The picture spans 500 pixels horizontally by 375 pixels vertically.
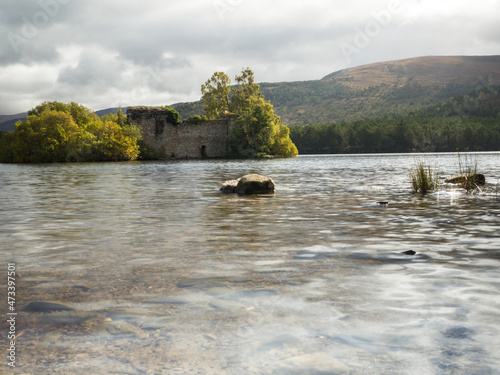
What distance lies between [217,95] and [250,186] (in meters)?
56.1

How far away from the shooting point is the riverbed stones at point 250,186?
45.2ft

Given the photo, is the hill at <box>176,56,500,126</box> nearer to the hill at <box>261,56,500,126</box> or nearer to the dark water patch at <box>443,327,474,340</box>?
the hill at <box>261,56,500,126</box>

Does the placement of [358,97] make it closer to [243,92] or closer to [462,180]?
[243,92]

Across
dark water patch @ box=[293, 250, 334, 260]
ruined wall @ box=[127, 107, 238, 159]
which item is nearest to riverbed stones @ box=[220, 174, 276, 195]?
dark water patch @ box=[293, 250, 334, 260]

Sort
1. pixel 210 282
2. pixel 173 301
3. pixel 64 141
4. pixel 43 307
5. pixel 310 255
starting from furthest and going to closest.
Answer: pixel 64 141, pixel 310 255, pixel 210 282, pixel 173 301, pixel 43 307

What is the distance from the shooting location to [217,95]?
68.2 metres

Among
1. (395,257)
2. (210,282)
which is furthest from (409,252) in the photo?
(210,282)

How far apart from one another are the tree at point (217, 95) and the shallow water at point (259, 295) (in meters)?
59.5

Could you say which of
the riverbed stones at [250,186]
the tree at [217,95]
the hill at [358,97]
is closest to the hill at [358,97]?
the hill at [358,97]

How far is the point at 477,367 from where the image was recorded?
2.52 metres

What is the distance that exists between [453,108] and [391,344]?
132m

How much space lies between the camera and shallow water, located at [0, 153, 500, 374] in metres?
2.65

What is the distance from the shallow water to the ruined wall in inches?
2319

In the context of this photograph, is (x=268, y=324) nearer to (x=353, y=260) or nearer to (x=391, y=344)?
(x=391, y=344)
